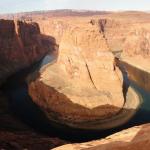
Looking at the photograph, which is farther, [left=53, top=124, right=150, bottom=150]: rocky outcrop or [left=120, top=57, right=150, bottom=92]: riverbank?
[left=120, top=57, right=150, bottom=92]: riverbank

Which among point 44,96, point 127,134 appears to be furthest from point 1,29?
point 127,134

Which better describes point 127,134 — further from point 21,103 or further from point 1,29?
point 1,29

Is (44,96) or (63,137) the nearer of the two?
(63,137)

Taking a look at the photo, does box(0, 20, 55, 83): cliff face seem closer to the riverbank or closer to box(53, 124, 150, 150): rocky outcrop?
the riverbank

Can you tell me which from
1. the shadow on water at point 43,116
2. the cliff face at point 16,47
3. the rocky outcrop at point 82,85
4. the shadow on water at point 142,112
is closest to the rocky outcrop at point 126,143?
the shadow on water at point 43,116

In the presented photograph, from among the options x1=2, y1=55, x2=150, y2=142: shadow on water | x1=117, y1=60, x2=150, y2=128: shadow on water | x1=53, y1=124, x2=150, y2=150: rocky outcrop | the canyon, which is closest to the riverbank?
the canyon

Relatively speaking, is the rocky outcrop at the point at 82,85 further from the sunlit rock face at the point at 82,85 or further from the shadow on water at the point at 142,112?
the shadow on water at the point at 142,112

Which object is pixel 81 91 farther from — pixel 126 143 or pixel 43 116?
pixel 126 143
